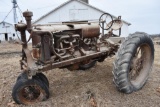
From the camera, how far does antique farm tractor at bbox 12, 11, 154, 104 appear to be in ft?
13.0

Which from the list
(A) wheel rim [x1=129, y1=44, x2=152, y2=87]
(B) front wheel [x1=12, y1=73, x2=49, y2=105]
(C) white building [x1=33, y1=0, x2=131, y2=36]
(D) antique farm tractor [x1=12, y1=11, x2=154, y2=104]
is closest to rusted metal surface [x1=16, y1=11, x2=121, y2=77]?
(D) antique farm tractor [x1=12, y1=11, x2=154, y2=104]

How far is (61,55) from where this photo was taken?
4.25 metres

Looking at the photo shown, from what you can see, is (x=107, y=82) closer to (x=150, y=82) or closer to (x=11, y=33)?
(x=150, y=82)

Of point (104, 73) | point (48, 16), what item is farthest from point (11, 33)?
point (104, 73)

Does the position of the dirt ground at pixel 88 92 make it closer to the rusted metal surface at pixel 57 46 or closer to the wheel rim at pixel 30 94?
the wheel rim at pixel 30 94

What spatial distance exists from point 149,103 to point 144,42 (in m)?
1.32

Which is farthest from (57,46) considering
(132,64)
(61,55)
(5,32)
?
(5,32)

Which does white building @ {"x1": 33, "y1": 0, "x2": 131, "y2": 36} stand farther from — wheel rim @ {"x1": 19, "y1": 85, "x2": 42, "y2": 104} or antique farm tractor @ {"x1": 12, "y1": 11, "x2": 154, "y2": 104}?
wheel rim @ {"x1": 19, "y1": 85, "x2": 42, "y2": 104}

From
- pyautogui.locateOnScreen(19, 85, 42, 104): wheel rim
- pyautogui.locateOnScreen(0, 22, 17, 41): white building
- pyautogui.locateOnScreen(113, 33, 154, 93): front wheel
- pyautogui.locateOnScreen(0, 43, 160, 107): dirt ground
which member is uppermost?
pyautogui.locateOnScreen(113, 33, 154, 93): front wheel

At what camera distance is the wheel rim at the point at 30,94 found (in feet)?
13.2

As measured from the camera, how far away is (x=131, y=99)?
417 cm

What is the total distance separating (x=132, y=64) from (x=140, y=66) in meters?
0.54

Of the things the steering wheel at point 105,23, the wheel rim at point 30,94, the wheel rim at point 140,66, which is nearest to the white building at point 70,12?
the steering wheel at point 105,23

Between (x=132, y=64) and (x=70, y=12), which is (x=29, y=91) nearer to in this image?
(x=132, y=64)
